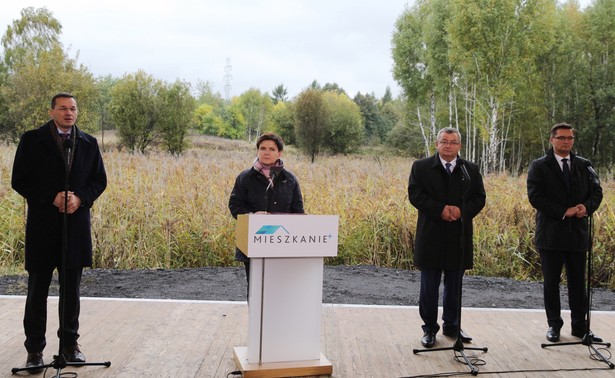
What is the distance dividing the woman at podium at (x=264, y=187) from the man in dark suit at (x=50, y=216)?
0.99m

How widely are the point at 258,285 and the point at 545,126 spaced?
80.2 feet

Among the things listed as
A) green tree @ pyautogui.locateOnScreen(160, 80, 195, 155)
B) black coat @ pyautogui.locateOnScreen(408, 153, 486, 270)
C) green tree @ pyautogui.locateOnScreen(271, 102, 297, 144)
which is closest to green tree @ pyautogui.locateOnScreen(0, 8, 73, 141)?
green tree @ pyautogui.locateOnScreen(160, 80, 195, 155)

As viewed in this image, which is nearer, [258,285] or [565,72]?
[258,285]

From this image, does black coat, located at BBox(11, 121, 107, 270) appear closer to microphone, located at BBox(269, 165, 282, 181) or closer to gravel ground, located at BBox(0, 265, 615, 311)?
microphone, located at BBox(269, 165, 282, 181)

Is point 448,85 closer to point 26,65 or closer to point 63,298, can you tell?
point 26,65

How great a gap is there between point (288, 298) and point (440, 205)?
132 centimetres

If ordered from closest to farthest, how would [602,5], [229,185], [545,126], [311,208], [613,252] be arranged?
1. [613,252]
2. [311,208]
3. [229,185]
4. [602,5]
5. [545,126]

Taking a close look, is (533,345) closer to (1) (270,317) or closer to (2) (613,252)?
(1) (270,317)

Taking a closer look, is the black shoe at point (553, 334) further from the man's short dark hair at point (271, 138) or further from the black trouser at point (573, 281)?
the man's short dark hair at point (271, 138)

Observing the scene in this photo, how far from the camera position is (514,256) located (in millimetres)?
6523

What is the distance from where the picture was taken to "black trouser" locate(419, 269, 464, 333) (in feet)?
12.8

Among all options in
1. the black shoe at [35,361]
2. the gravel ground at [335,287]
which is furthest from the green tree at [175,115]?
the black shoe at [35,361]

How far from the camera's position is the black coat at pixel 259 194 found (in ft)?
12.3

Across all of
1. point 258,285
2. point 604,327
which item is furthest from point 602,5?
point 258,285
